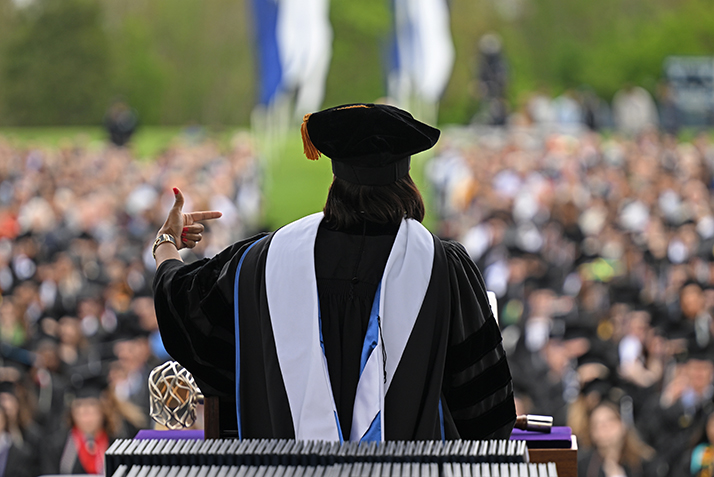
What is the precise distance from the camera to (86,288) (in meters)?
10.8

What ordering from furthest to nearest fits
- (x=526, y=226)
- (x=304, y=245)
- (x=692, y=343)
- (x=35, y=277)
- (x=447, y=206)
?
(x=447, y=206), (x=526, y=226), (x=35, y=277), (x=692, y=343), (x=304, y=245)

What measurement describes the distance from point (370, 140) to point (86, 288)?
9.00 m

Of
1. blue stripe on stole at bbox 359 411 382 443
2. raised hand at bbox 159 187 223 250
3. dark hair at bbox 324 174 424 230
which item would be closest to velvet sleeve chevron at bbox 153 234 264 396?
raised hand at bbox 159 187 223 250

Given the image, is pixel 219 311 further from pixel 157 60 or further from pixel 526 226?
pixel 157 60

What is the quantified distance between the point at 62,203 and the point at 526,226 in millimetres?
7743

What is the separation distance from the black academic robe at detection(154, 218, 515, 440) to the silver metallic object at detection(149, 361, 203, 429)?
0.58ft

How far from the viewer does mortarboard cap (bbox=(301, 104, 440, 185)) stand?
2400 mm

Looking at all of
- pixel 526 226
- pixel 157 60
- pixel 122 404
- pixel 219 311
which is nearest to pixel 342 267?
pixel 219 311

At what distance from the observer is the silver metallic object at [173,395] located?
2629 mm

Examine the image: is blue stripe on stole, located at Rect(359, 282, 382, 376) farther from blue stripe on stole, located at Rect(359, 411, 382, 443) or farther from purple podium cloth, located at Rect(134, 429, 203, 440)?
purple podium cloth, located at Rect(134, 429, 203, 440)

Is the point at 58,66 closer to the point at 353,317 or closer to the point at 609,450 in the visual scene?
the point at 609,450

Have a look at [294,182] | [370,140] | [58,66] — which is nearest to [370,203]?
[370,140]

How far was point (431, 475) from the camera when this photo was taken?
1.76m

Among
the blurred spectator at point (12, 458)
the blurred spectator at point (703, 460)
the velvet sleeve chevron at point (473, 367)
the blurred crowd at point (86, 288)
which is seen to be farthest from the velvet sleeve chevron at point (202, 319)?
the blurred spectator at point (703, 460)
